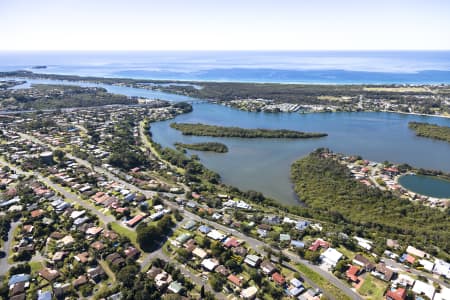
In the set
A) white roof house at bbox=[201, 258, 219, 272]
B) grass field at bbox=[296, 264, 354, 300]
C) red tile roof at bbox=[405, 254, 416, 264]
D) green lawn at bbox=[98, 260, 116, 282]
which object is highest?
red tile roof at bbox=[405, 254, 416, 264]

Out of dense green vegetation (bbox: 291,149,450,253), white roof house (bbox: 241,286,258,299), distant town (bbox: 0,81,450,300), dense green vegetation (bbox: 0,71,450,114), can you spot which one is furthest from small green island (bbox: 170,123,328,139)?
white roof house (bbox: 241,286,258,299)

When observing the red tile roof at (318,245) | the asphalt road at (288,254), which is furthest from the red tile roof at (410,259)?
the asphalt road at (288,254)

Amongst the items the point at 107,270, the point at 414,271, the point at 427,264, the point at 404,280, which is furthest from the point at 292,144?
the point at 107,270

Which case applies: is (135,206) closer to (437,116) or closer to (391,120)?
(391,120)

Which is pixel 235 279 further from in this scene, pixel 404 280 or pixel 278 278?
pixel 404 280

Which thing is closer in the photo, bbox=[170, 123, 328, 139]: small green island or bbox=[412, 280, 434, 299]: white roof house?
bbox=[412, 280, 434, 299]: white roof house

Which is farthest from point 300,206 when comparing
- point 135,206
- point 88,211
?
point 88,211

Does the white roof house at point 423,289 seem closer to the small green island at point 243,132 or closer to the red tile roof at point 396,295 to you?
the red tile roof at point 396,295

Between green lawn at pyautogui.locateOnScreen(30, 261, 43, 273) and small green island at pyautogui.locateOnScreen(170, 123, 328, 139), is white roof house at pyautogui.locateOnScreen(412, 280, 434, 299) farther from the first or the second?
small green island at pyautogui.locateOnScreen(170, 123, 328, 139)

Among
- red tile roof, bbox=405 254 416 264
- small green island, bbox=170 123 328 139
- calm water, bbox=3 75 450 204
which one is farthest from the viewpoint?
small green island, bbox=170 123 328 139
